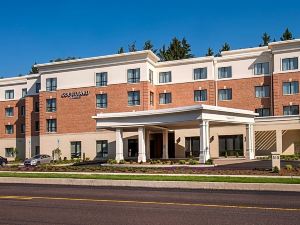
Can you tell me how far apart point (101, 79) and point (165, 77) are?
839 cm

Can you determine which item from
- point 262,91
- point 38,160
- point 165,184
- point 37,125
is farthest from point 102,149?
point 165,184

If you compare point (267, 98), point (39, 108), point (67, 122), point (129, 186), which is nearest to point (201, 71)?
point (267, 98)

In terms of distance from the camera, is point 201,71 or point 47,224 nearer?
point 47,224

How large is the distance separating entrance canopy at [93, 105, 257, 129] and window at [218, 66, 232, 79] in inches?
419

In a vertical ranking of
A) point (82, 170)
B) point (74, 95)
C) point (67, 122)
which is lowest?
point (82, 170)

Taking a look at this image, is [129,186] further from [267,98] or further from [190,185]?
[267,98]

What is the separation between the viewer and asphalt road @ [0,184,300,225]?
34.8 feet

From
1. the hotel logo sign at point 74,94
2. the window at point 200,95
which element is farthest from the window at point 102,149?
the window at point 200,95

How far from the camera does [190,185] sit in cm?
1995

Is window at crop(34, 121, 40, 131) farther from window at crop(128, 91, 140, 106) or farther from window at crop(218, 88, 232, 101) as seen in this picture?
window at crop(218, 88, 232, 101)

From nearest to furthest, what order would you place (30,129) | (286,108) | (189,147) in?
(286,108) < (189,147) < (30,129)

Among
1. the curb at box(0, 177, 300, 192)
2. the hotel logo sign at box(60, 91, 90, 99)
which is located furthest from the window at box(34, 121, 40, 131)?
the curb at box(0, 177, 300, 192)

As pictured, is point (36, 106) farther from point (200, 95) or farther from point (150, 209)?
point (150, 209)

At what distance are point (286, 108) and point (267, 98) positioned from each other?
287 centimetres
